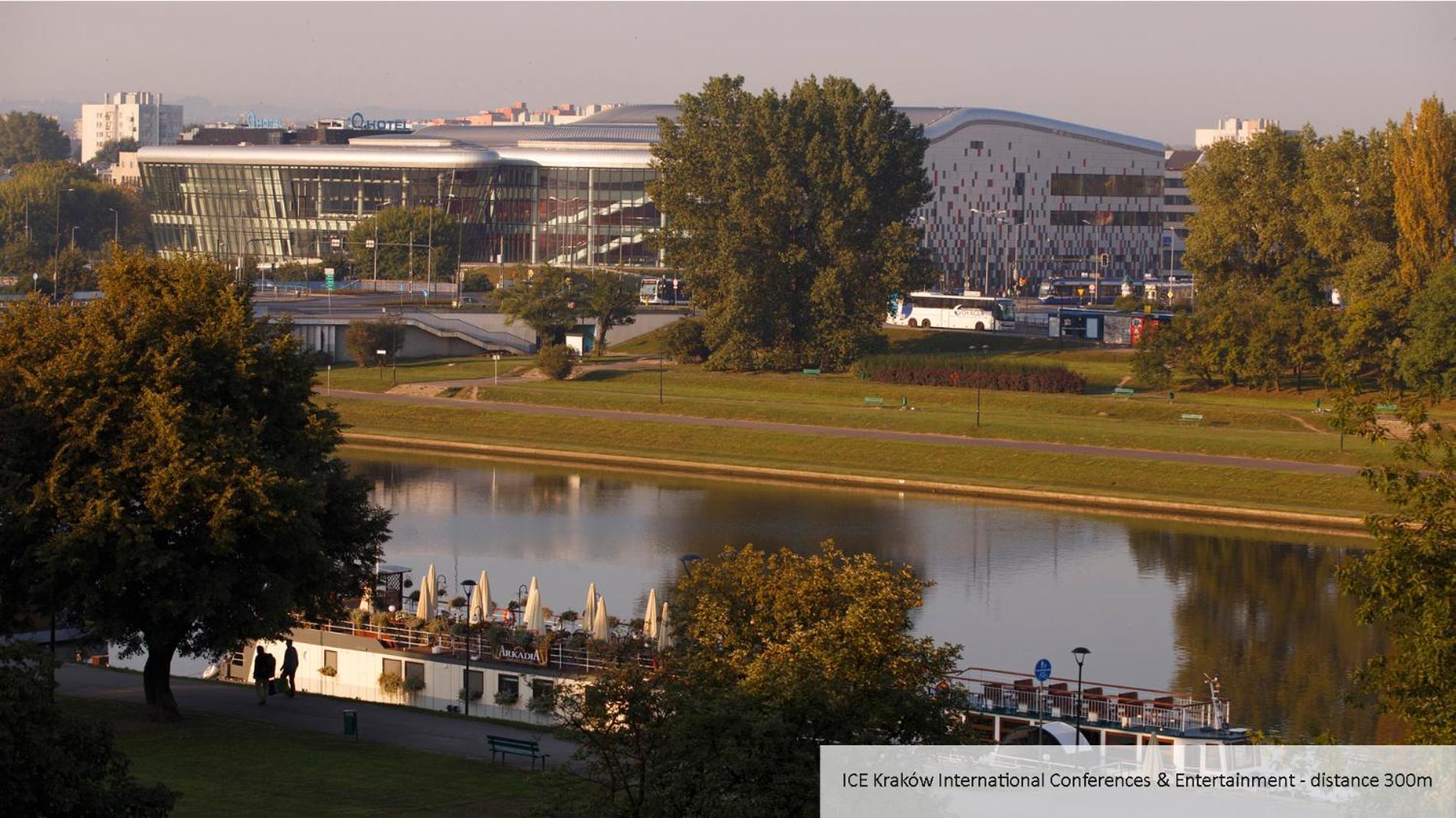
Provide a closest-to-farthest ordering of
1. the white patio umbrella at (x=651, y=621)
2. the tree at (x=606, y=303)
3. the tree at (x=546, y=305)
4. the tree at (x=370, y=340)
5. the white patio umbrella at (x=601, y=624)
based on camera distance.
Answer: the white patio umbrella at (x=601, y=624), the white patio umbrella at (x=651, y=621), the tree at (x=370, y=340), the tree at (x=546, y=305), the tree at (x=606, y=303)

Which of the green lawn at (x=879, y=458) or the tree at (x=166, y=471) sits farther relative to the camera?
the green lawn at (x=879, y=458)

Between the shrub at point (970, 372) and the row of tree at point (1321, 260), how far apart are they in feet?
11.0

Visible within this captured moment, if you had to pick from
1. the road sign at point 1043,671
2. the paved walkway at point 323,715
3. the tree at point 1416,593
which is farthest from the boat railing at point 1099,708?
the tree at point 1416,593

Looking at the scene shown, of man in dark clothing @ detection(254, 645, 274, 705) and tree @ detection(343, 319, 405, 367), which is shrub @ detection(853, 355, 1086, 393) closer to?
tree @ detection(343, 319, 405, 367)

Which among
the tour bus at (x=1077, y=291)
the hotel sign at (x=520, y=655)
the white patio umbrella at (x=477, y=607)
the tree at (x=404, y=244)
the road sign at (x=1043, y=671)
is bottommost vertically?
the hotel sign at (x=520, y=655)

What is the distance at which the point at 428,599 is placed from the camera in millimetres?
32375

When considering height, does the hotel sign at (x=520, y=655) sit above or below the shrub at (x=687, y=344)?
below

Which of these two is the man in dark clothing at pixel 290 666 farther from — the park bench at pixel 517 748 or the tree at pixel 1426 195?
the tree at pixel 1426 195

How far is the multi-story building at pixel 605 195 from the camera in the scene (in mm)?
120250

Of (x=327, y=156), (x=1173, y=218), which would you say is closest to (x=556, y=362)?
(x=327, y=156)

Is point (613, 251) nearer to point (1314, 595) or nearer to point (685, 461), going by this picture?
point (685, 461)

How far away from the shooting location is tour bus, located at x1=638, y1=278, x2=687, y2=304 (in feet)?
338

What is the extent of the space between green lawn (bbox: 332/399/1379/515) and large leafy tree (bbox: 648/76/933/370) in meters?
11.8

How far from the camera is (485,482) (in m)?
56.7
